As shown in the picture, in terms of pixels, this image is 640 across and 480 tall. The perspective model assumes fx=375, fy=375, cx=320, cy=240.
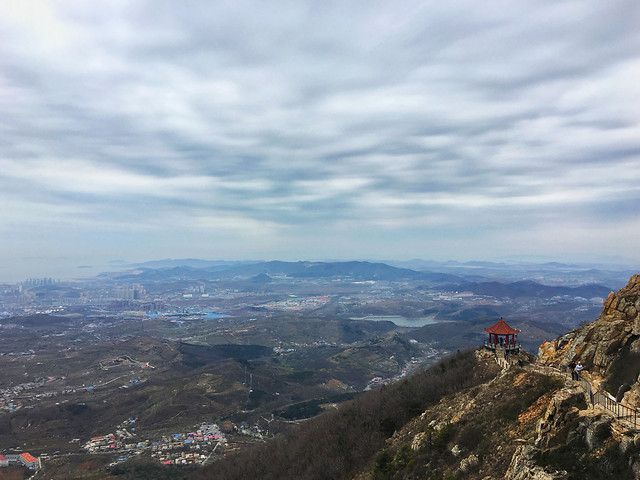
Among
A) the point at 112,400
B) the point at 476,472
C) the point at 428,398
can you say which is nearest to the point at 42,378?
the point at 112,400

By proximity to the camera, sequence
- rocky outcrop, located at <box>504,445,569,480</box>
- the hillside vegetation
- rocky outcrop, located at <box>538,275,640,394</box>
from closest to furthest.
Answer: rocky outcrop, located at <box>504,445,569,480</box>, rocky outcrop, located at <box>538,275,640,394</box>, the hillside vegetation

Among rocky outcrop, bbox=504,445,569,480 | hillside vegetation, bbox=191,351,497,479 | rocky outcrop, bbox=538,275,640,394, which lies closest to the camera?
rocky outcrop, bbox=504,445,569,480

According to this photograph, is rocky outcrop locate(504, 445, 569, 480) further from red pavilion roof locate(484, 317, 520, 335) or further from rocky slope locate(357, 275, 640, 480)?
red pavilion roof locate(484, 317, 520, 335)

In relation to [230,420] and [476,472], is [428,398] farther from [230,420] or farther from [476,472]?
[230,420]

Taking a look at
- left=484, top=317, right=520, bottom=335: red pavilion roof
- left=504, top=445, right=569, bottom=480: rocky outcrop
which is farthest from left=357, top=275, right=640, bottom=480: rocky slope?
left=484, top=317, right=520, bottom=335: red pavilion roof

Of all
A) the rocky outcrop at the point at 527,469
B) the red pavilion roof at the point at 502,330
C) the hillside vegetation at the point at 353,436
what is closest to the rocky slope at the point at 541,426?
the rocky outcrop at the point at 527,469

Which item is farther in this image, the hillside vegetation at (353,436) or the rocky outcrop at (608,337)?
the hillside vegetation at (353,436)

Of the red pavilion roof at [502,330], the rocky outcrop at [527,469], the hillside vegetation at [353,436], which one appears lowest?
the hillside vegetation at [353,436]

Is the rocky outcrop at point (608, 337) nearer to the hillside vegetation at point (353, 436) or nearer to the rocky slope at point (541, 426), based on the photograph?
the rocky slope at point (541, 426)
